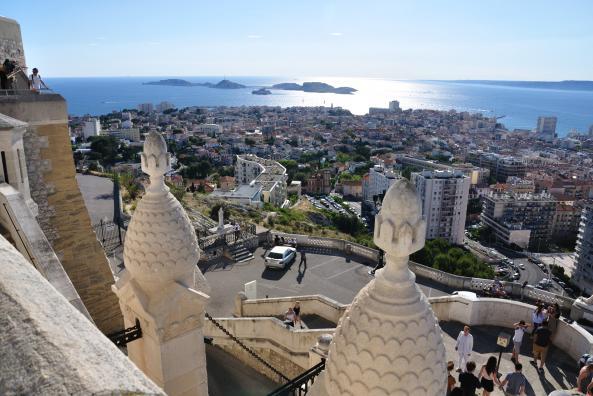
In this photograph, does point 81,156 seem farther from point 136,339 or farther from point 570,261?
point 570,261

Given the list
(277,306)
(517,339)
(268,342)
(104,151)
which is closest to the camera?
(517,339)

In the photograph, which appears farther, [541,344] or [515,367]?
[541,344]

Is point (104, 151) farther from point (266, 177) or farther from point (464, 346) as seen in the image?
point (464, 346)

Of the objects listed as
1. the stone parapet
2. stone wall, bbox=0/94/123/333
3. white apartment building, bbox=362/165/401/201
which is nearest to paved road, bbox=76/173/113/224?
stone wall, bbox=0/94/123/333

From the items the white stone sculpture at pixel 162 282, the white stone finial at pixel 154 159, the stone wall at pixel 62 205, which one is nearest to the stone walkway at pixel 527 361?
the white stone sculpture at pixel 162 282

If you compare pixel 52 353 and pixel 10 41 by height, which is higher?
pixel 10 41

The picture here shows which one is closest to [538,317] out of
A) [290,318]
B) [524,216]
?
[290,318]
